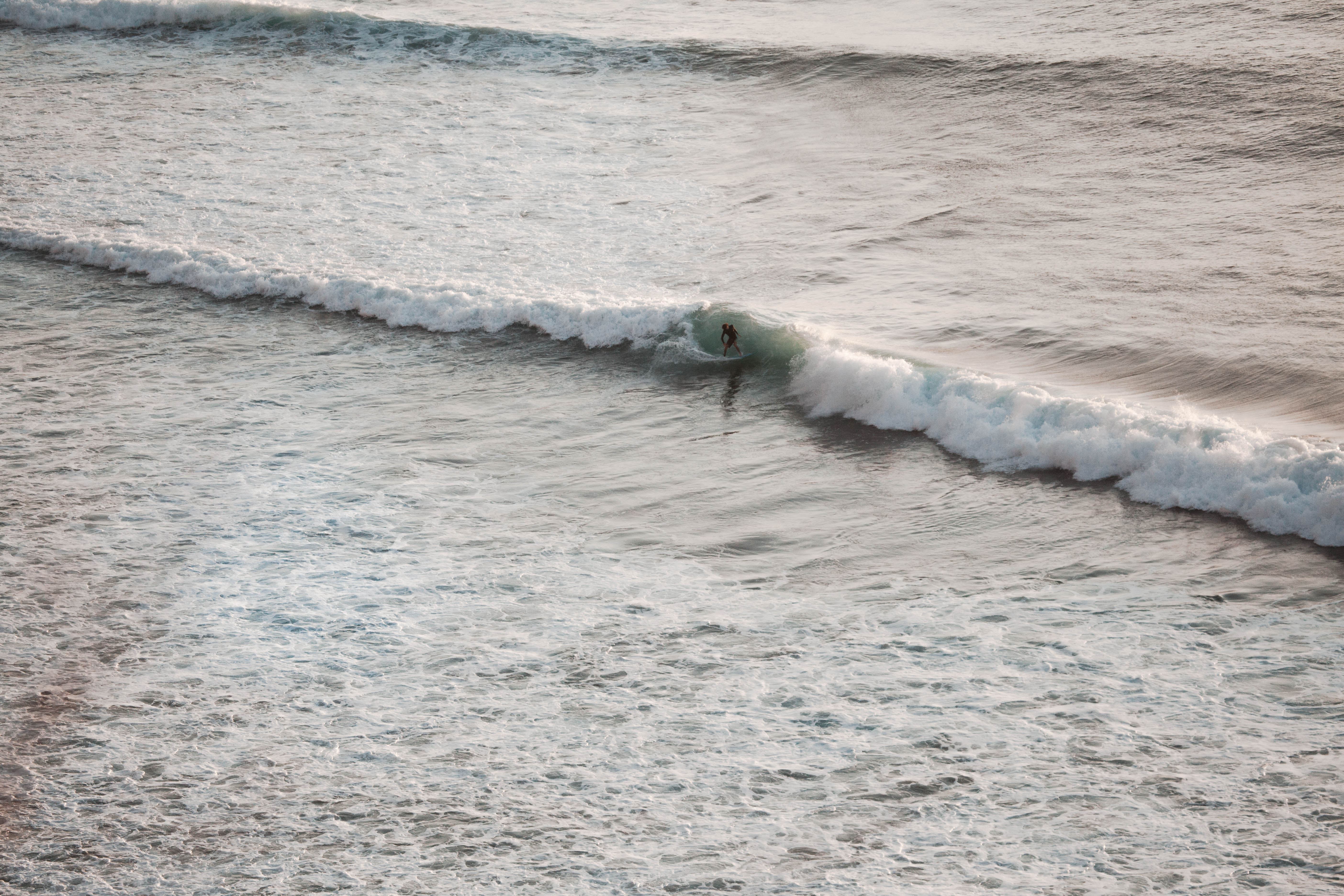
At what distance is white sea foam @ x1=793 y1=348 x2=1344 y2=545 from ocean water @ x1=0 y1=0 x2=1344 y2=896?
39mm

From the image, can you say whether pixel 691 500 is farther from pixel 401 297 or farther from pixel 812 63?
pixel 812 63

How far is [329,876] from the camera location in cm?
556

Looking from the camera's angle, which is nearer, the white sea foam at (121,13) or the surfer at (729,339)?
the surfer at (729,339)

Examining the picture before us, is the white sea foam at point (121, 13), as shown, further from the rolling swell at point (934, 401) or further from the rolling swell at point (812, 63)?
the rolling swell at point (934, 401)

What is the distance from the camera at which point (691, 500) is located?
8906 millimetres

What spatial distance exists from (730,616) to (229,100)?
16.9 meters

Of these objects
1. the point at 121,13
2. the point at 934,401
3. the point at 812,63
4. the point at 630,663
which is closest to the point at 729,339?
the point at 934,401

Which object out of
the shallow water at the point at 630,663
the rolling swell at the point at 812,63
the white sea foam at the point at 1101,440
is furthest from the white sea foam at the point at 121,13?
the white sea foam at the point at 1101,440

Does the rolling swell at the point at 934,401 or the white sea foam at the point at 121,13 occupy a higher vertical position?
the white sea foam at the point at 121,13

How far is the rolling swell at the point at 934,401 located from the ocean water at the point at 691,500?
43 millimetres

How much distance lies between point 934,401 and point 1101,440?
4.89ft

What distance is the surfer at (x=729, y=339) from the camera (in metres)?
11.2

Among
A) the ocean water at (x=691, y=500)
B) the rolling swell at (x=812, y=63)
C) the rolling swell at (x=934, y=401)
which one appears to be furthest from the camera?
the rolling swell at (x=812, y=63)

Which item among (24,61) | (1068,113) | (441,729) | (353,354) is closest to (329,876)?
(441,729)
